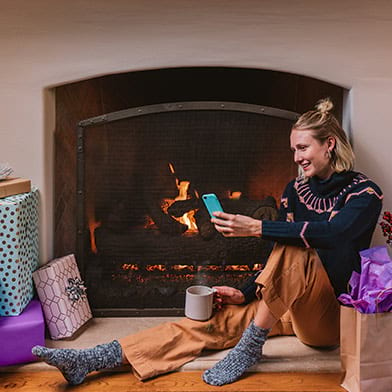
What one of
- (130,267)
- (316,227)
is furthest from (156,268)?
(316,227)

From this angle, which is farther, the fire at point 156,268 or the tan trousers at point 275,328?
the fire at point 156,268

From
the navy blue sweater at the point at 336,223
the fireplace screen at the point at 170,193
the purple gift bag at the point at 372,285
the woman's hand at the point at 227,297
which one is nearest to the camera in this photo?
the purple gift bag at the point at 372,285

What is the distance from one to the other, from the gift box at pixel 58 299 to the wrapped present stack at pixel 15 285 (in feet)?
0.16

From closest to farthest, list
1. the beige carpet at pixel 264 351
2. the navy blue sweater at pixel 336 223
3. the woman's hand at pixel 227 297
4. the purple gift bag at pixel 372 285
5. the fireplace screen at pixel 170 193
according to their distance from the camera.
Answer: the purple gift bag at pixel 372 285, the navy blue sweater at pixel 336 223, the beige carpet at pixel 264 351, the woman's hand at pixel 227 297, the fireplace screen at pixel 170 193

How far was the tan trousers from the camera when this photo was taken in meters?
1.57

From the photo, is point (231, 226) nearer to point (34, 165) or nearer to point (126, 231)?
point (126, 231)

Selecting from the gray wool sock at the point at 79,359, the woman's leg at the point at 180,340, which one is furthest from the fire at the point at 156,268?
the gray wool sock at the point at 79,359

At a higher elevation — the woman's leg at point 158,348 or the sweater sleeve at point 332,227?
the sweater sleeve at point 332,227

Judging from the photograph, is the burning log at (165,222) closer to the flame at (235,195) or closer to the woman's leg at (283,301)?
the flame at (235,195)

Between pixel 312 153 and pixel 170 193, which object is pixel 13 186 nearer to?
pixel 170 193

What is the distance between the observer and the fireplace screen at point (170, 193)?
6.67ft

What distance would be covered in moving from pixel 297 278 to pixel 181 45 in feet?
3.27

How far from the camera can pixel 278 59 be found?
1.97 meters

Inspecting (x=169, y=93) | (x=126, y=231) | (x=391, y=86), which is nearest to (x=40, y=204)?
(x=126, y=231)
